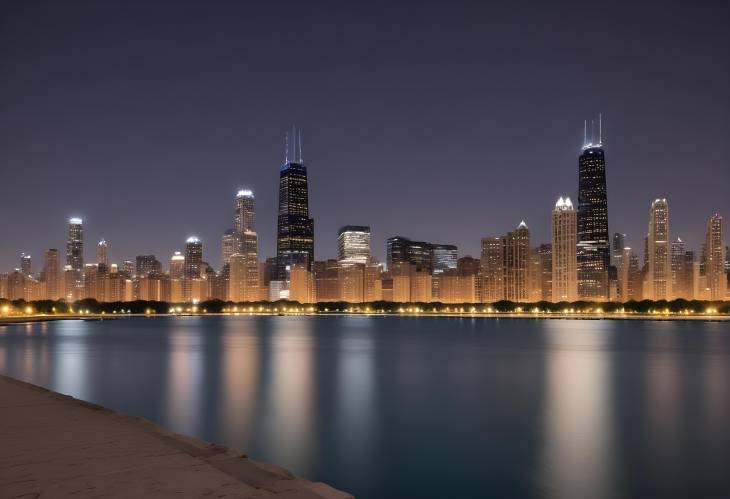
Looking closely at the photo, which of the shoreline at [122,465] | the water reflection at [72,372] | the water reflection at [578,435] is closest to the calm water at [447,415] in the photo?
the water reflection at [578,435]

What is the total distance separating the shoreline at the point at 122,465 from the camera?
9.95 m

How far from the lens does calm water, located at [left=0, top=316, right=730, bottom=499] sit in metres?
18.5

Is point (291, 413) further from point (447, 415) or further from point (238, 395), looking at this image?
point (447, 415)

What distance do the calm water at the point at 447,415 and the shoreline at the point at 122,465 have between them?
544 centimetres

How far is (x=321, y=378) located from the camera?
44.2m

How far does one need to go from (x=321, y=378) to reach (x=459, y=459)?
81.3 feet

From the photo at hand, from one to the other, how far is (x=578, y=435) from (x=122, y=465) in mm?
19046

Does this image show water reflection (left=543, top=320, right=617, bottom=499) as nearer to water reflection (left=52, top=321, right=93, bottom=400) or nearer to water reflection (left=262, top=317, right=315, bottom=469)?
water reflection (left=262, top=317, right=315, bottom=469)

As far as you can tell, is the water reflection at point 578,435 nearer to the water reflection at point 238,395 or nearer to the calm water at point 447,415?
the calm water at point 447,415

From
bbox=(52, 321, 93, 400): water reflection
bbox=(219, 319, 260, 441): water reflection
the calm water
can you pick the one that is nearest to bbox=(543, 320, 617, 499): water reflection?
the calm water

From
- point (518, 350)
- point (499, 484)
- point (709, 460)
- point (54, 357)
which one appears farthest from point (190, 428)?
point (518, 350)

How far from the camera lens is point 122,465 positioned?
11.6 meters

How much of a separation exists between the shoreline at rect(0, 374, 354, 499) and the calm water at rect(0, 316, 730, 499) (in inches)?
214

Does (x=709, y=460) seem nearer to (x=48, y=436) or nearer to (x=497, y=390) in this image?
(x=497, y=390)
